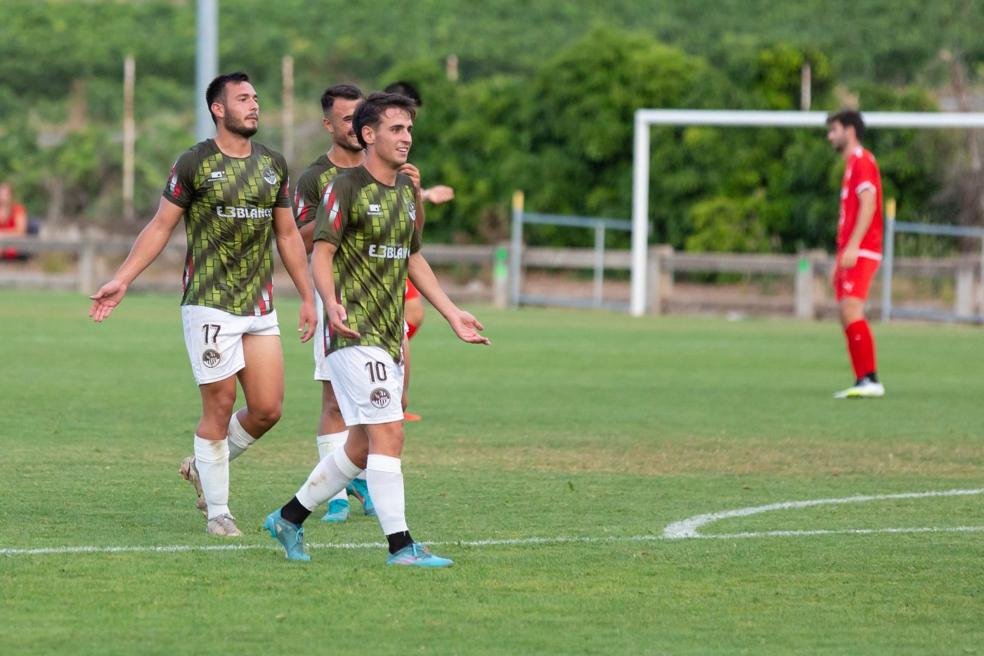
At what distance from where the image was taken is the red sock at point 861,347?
49.6 feet

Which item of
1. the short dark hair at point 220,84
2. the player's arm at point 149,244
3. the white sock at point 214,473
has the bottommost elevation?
the white sock at point 214,473

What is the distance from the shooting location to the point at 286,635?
6.12 m

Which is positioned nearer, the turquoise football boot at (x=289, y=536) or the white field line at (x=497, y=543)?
the turquoise football boot at (x=289, y=536)

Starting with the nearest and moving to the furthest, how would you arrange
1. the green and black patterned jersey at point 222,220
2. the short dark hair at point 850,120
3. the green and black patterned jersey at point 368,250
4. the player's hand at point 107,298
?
the green and black patterned jersey at point 368,250, the player's hand at point 107,298, the green and black patterned jersey at point 222,220, the short dark hair at point 850,120

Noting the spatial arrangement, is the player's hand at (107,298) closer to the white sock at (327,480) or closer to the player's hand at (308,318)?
the player's hand at (308,318)

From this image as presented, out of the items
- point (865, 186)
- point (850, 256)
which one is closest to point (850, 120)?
point (865, 186)

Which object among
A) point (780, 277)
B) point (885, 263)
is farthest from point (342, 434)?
point (780, 277)

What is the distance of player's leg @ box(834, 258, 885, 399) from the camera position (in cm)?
1512

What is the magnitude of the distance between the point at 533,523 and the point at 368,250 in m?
1.72

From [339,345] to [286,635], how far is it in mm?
1574

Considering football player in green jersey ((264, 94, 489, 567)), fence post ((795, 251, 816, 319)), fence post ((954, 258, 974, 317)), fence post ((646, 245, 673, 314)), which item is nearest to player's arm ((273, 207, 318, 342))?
football player in green jersey ((264, 94, 489, 567))

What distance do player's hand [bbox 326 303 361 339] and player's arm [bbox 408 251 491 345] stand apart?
45cm

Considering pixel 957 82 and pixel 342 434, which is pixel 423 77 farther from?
pixel 342 434

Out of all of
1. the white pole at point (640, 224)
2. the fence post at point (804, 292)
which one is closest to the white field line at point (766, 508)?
the white pole at point (640, 224)
